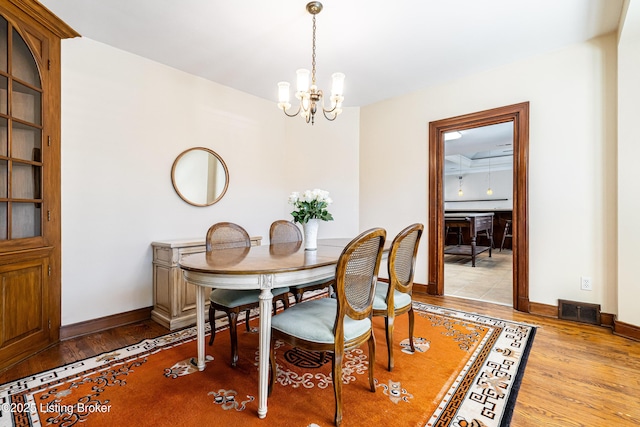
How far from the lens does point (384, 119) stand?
4.22 m

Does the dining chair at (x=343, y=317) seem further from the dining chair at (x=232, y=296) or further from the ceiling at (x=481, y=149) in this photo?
the ceiling at (x=481, y=149)

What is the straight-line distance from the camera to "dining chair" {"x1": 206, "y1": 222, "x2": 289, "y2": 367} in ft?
6.69

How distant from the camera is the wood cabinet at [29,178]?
80.4 inches

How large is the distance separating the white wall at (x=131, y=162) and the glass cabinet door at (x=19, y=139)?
253 mm

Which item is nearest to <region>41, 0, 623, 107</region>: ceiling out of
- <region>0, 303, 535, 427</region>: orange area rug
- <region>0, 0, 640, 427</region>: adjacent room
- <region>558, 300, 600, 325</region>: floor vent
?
<region>0, 0, 640, 427</region>: adjacent room

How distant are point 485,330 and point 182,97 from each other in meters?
3.76

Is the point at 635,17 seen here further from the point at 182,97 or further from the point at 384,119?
the point at 182,97

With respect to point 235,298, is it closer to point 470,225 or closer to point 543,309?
point 543,309

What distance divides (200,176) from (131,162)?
71cm

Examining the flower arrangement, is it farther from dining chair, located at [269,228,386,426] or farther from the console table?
the console table

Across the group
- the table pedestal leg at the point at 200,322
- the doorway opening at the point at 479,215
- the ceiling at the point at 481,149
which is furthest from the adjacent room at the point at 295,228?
the ceiling at the point at 481,149

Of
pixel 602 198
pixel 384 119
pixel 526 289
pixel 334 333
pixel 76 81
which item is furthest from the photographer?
pixel 384 119

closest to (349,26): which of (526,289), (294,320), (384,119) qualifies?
(384,119)

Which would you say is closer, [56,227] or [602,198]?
[56,227]
